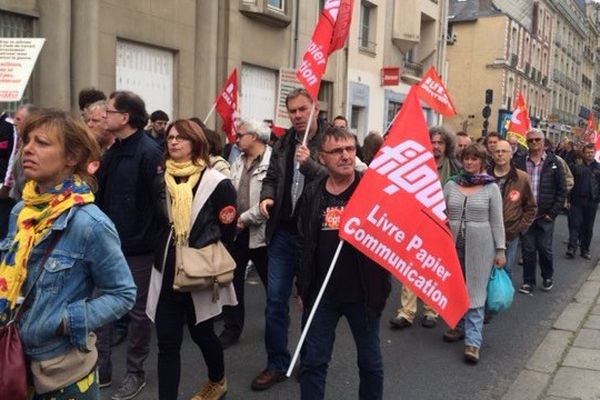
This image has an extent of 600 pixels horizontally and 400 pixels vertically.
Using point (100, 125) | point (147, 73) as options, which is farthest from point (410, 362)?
point (147, 73)

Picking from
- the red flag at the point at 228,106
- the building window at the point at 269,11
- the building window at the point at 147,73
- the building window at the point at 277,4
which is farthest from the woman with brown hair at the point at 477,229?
the building window at the point at 277,4

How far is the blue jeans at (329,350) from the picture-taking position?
3576 millimetres

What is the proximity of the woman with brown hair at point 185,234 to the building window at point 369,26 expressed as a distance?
17.6m

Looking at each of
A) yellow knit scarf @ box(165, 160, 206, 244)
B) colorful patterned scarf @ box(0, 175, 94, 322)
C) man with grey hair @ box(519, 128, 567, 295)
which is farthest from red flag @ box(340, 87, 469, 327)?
man with grey hair @ box(519, 128, 567, 295)

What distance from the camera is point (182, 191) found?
3.71 m

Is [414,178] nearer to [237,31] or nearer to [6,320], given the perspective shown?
[6,320]

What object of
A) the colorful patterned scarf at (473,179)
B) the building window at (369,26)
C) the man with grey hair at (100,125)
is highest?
the building window at (369,26)

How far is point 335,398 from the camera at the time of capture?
14.4 feet

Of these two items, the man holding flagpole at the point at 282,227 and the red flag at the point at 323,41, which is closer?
the man holding flagpole at the point at 282,227

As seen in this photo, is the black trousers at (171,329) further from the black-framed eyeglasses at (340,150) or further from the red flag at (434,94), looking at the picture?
the red flag at (434,94)

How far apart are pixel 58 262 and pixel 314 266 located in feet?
5.51

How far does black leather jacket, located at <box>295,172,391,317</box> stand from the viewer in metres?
3.55

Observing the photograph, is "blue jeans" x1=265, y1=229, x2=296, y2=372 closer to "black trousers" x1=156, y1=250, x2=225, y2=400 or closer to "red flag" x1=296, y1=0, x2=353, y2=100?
"black trousers" x1=156, y1=250, x2=225, y2=400

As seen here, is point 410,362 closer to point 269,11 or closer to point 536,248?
point 536,248
